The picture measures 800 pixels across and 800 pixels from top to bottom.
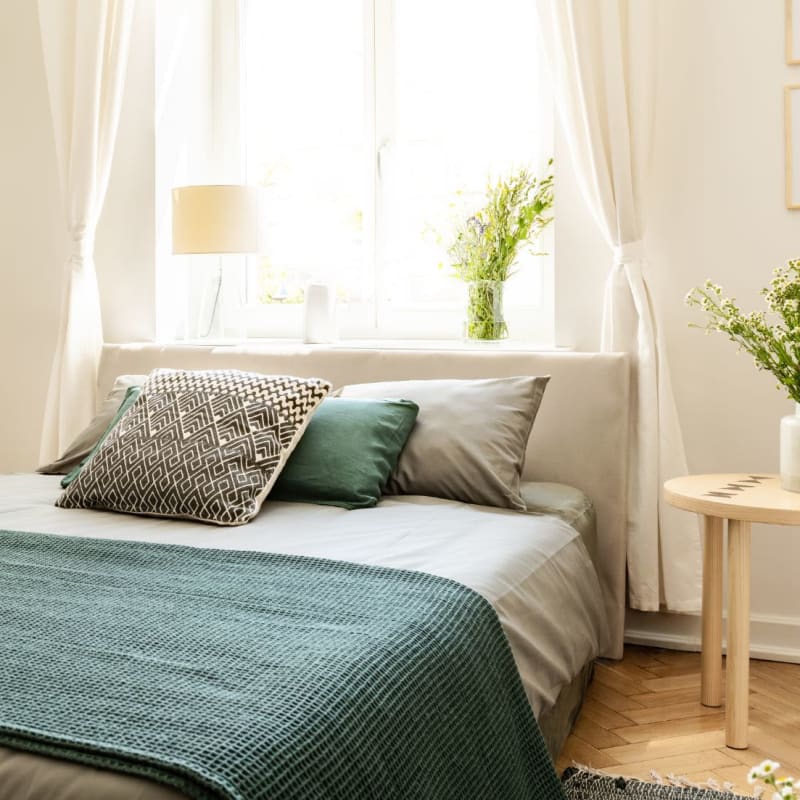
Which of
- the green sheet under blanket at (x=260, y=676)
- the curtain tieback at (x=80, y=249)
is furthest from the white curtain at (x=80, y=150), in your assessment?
the green sheet under blanket at (x=260, y=676)

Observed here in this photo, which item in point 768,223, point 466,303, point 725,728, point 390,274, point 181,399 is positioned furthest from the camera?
point 390,274

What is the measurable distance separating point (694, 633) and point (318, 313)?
1.58 meters

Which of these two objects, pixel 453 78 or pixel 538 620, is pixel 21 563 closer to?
pixel 538 620

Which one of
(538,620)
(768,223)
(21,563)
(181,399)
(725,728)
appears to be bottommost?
(725,728)

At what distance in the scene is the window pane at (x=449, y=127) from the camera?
3424 mm

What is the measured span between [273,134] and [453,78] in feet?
2.40

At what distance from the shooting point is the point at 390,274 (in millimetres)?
3631

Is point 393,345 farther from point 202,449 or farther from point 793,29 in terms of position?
point 793,29

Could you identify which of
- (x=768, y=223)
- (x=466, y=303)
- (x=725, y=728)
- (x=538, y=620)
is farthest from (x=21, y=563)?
(x=768, y=223)

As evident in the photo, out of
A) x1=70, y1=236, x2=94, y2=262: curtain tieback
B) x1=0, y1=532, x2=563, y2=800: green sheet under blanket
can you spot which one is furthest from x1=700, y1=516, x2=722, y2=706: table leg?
x1=70, y1=236, x2=94, y2=262: curtain tieback

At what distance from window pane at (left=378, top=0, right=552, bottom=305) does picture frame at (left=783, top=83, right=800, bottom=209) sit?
817mm

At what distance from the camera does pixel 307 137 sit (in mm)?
3719

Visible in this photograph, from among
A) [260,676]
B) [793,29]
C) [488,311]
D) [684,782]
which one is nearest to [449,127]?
[488,311]

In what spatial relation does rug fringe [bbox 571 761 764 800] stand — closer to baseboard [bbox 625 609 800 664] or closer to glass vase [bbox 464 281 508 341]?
baseboard [bbox 625 609 800 664]
